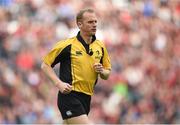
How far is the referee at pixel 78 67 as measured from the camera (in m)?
9.33

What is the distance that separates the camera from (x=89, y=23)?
9.36 m

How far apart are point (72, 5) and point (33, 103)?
10.7 ft

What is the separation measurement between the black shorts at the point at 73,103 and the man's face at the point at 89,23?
0.74 m

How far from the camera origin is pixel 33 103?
17.0m

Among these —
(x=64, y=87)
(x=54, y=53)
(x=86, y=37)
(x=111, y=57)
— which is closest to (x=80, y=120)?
(x=64, y=87)

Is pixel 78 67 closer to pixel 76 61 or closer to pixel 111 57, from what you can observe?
pixel 76 61

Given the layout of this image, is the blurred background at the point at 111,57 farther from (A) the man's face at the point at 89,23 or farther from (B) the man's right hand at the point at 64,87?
(B) the man's right hand at the point at 64,87

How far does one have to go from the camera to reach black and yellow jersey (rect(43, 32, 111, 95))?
9344 mm

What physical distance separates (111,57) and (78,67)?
8.66m

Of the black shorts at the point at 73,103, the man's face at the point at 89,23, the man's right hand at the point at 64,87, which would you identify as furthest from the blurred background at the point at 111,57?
the man's right hand at the point at 64,87

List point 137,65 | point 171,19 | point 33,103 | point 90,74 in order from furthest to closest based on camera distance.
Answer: point 171,19
point 137,65
point 33,103
point 90,74

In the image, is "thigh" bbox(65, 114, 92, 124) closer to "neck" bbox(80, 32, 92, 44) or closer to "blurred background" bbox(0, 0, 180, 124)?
"neck" bbox(80, 32, 92, 44)

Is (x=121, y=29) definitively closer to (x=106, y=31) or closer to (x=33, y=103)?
(x=106, y=31)

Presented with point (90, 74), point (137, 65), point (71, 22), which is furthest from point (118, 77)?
point (90, 74)
